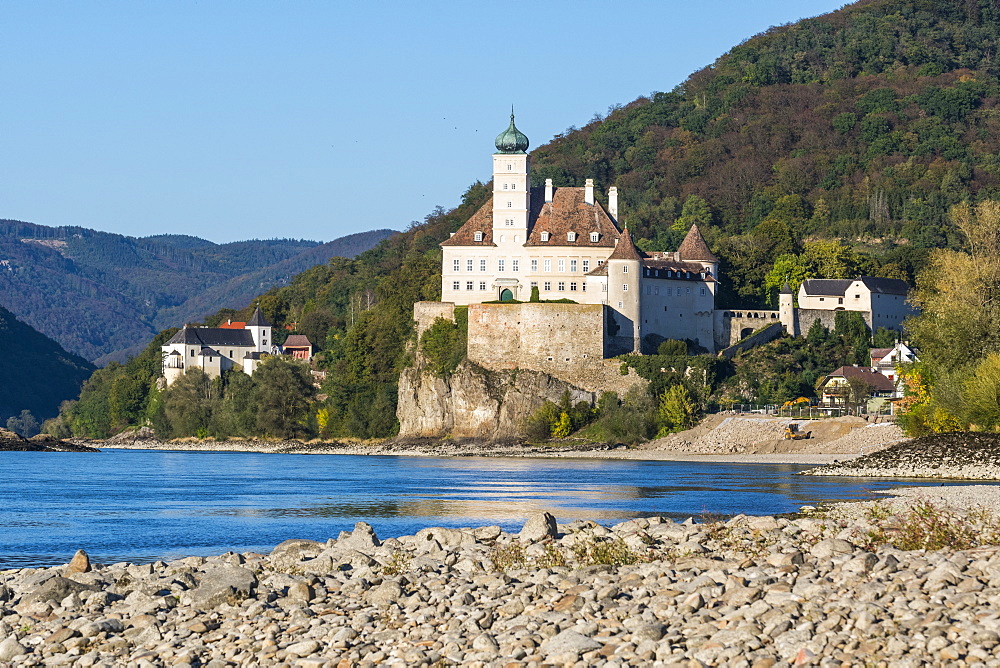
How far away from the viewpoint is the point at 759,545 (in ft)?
49.9

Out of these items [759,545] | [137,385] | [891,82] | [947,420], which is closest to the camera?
[759,545]

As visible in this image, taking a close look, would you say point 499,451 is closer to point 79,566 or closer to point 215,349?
point 215,349

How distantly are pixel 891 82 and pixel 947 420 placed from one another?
89.0 metres

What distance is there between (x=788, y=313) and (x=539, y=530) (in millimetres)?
54400

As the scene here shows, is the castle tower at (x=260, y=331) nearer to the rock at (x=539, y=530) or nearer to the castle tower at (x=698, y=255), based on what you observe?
the castle tower at (x=698, y=255)

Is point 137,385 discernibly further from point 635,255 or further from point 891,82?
A: point 891,82

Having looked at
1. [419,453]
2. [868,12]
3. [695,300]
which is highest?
[868,12]

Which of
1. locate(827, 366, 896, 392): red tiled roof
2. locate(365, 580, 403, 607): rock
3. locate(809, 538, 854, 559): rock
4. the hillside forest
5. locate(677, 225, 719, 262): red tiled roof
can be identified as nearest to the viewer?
locate(365, 580, 403, 607): rock

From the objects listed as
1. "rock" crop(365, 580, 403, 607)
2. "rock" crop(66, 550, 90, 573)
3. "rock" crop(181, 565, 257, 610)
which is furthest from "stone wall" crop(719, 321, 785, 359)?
"rock" crop(365, 580, 403, 607)

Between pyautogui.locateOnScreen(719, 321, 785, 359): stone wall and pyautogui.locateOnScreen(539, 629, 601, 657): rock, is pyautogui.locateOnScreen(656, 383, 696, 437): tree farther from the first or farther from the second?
pyautogui.locateOnScreen(539, 629, 601, 657): rock

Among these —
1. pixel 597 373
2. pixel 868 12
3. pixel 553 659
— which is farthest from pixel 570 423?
pixel 868 12

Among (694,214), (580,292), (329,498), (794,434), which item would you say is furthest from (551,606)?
(694,214)

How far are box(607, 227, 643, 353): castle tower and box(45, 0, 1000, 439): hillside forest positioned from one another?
1.95 metres

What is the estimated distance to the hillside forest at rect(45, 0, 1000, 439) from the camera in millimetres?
64250
